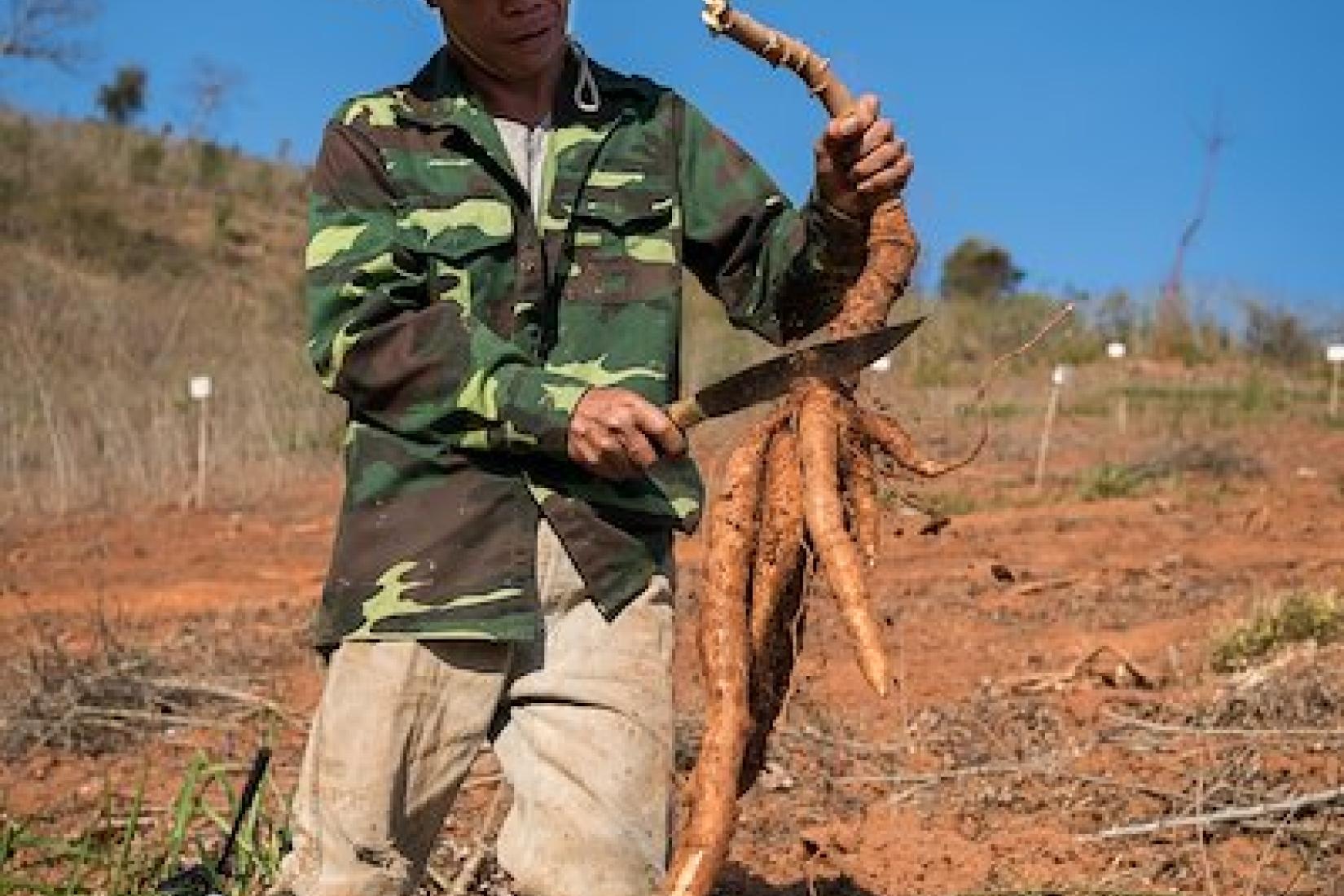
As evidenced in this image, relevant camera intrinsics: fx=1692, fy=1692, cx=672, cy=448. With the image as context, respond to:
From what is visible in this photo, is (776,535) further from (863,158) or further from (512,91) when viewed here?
(512,91)

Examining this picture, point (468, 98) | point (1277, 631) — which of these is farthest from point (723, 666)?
point (1277, 631)

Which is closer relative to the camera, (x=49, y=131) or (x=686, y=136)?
(x=686, y=136)

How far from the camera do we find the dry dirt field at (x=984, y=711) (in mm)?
3330

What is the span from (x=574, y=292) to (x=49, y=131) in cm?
2897

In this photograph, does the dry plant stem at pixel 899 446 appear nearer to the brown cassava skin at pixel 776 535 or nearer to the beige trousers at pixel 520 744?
the brown cassava skin at pixel 776 535

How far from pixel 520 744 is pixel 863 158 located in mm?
928

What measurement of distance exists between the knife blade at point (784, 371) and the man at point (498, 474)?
123mm

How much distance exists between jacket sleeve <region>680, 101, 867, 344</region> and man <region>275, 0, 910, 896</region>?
62mm

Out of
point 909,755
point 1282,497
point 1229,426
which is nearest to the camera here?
point 909,755

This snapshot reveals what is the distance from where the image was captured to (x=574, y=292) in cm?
237

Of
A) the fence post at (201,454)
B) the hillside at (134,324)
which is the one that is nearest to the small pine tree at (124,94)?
the hillside at (134,324)

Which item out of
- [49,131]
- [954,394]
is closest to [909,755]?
[954,394]

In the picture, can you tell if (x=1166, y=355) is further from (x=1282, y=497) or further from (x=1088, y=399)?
(x=1282, y=497)

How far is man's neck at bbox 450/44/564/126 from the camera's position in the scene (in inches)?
94.4
